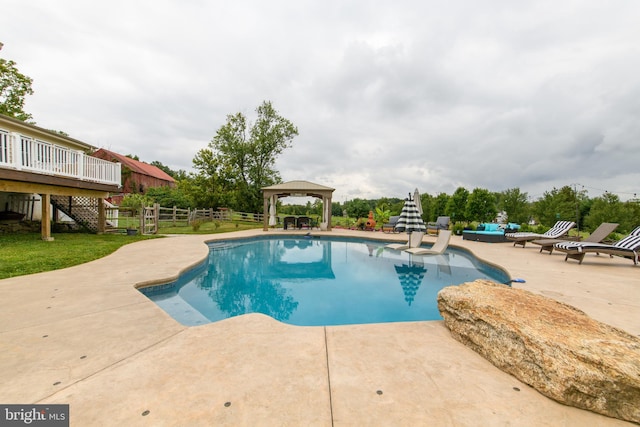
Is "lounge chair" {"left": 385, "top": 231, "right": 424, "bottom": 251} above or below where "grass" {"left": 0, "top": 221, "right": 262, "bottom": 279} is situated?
above

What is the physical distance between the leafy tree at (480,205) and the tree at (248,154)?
63.3ft

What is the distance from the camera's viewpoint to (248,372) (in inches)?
94.2

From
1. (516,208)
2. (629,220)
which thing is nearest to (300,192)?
(516,208)

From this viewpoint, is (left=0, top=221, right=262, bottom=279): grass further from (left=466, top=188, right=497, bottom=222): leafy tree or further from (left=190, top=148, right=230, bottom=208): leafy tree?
(left=466, top=188, right=497, bottom=222): leafy tree

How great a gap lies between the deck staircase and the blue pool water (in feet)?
26.3

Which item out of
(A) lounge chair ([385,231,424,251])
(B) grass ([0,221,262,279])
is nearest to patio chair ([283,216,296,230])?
(A) lounge chair ([385,231,424,251])

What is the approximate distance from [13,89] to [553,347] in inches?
1251

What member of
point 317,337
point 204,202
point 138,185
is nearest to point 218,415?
point 317,337

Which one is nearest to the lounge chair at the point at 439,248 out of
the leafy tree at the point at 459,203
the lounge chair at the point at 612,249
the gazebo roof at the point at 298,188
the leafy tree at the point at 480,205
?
the lounge chair at the point at 612,249

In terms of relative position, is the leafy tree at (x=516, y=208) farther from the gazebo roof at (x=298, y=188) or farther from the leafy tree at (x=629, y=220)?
the gazebo roof at (x=298, y=188)

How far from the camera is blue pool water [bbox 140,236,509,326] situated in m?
5.16

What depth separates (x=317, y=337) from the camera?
3.15 meters

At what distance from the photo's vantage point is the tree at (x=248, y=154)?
27.5 meters

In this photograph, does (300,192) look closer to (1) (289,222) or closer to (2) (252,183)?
(1) (289,222)
